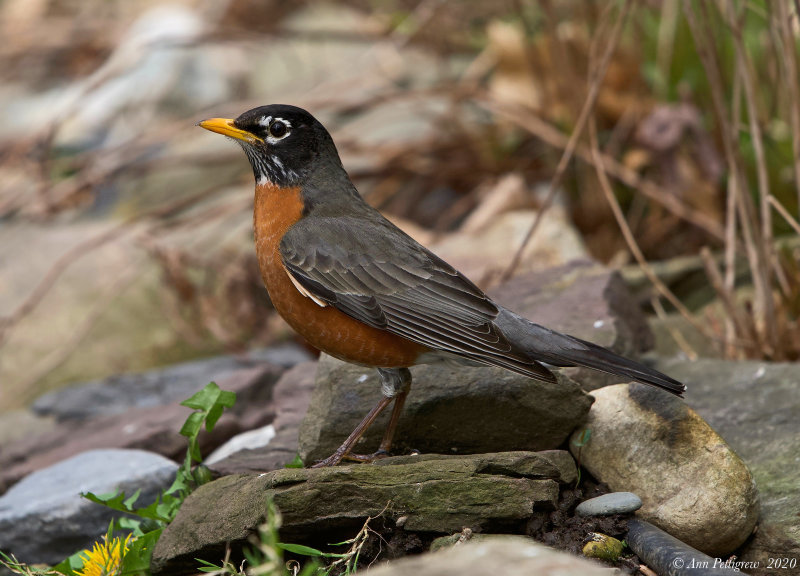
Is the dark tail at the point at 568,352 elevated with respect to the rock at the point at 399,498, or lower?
elevated

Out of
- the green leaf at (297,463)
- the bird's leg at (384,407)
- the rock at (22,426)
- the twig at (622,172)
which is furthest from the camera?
the twig at (622,172)

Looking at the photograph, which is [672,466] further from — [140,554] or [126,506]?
[126,506]

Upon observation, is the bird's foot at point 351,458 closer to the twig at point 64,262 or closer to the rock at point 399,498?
the rock at point 399,498

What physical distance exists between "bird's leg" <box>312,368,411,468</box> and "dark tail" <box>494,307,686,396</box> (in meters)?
0.47

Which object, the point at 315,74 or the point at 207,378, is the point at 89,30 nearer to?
the point at 315,74

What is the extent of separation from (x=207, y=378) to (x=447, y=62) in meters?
4.50

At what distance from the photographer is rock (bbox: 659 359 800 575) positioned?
342cm

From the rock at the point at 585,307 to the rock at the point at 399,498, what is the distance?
110 centimetres

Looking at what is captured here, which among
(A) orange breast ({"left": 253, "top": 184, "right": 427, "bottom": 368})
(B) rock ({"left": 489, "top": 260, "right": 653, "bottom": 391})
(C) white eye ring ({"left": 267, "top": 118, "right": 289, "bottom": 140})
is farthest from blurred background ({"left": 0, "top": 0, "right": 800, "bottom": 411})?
(A) orange breast ({"left": 253, "top": 184, "right": 427, "bottom": 368})

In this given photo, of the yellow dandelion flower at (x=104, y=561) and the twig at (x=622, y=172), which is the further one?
the twig at (x=622, y=172)

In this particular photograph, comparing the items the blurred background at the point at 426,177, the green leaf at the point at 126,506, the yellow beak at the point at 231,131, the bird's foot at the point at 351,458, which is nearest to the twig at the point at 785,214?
the blurred background at the point at 426,177

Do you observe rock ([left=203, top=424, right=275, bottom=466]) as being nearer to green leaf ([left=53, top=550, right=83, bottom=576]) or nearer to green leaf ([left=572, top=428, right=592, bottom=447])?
green leaf ([left=53, top=550, right=83, bottom=576])

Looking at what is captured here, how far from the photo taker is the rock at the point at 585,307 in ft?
14.8

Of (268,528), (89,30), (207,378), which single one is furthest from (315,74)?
(268,528)
